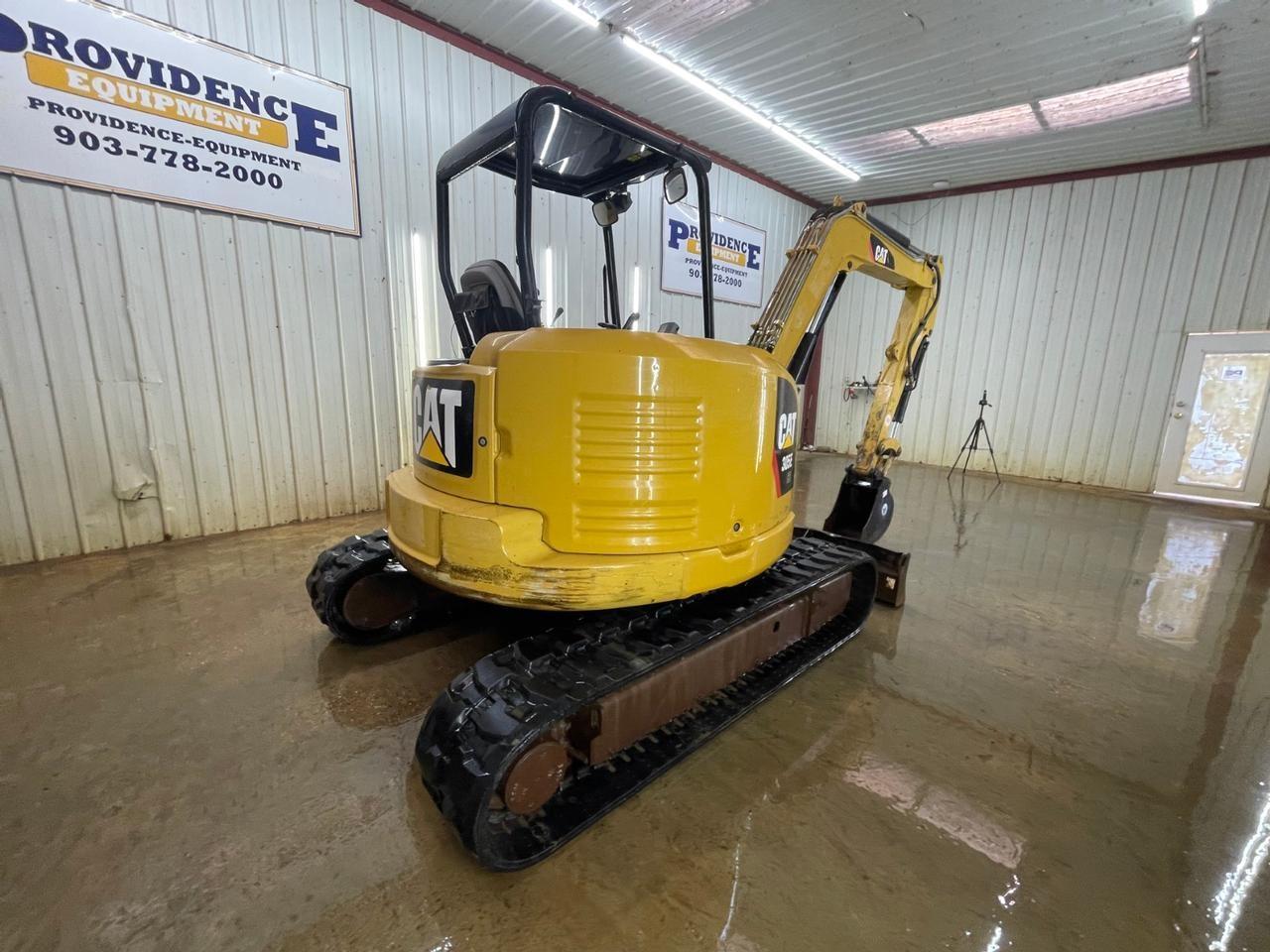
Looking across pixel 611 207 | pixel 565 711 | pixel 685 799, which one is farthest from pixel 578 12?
pixel 685 799

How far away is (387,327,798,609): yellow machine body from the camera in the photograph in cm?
205

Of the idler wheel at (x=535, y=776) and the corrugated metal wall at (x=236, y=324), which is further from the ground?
the corrugated metal wall at (x=236, y=324)

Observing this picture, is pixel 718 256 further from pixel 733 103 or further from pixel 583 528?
pixel 583 528

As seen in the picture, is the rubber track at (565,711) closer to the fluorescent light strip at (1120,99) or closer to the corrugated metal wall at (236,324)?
the corrugated metal wall at (236,324)

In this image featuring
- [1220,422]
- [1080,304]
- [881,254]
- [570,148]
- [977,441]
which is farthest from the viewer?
[977,441]

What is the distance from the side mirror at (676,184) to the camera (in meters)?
2.58

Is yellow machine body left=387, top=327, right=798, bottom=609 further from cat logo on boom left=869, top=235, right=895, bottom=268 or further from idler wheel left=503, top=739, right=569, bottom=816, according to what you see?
cat logo on boom left=869, top=235, right=895, bottom=268

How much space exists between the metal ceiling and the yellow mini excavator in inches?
140

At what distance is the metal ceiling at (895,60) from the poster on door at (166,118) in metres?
1.67

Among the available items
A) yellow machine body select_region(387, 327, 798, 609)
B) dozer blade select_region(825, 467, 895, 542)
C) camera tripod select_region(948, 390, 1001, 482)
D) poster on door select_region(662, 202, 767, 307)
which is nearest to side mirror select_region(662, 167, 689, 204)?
yellow machine body select_region(387, 327, 798, 609)

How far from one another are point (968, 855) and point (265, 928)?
7.18 feet

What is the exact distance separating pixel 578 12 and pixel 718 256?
4.27 metres

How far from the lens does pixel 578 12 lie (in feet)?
16.1

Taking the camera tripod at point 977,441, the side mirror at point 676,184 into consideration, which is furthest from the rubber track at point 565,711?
the camera tripod at point 977,441
